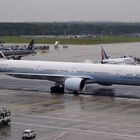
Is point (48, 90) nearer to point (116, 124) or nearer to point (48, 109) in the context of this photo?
point (48, 109)

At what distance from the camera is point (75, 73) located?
58812 mm

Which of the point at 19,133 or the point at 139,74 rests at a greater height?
the point at 139,74

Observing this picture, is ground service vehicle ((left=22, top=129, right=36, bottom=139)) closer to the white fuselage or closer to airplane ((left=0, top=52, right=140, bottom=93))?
airplane ((left=0, top=52, right=140, bottom=93))

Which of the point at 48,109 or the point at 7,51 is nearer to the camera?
the point at 48,109

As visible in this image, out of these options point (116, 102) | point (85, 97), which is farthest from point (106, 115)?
point (85, 97)

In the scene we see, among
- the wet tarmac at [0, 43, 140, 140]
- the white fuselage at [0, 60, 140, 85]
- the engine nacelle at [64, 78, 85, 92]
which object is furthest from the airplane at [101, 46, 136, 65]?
the engine nacelle at [64, 78, 85, 92]

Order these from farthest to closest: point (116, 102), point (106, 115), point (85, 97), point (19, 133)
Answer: point (85, 97) → point (116, 102) → point (106, 115) → point (19, 133)

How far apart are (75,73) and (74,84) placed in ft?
7.95

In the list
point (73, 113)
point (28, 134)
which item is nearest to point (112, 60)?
point (73, 113)

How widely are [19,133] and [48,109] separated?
10.8 meters

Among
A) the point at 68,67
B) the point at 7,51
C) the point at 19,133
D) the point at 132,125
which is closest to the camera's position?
the point at 19,133

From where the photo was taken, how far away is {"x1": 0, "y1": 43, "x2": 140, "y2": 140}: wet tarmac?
1457 inches

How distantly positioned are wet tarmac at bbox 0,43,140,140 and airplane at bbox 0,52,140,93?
5.01ft

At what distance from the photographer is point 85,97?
5578 cm
